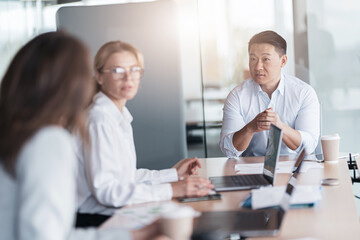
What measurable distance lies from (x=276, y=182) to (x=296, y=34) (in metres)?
2.69

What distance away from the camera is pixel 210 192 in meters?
2.60

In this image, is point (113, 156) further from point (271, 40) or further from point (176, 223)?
point (271, 40)

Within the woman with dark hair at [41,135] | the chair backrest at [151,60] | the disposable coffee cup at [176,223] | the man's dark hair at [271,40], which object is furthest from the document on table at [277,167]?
the chair backrest at [151,60]

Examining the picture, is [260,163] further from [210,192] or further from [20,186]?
[20,186]

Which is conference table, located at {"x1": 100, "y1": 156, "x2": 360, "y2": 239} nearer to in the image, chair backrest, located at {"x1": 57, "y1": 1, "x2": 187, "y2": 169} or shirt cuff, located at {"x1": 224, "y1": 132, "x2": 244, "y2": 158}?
shirt cuff, located at {"x1": 224, "y1": 132, "x2": 244, "y2": 158}

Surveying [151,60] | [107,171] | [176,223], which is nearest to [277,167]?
[107,171]

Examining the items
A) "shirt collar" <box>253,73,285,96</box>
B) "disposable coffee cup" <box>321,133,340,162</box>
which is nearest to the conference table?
"disposable coffee cup" <box>321,133,340,162</box>

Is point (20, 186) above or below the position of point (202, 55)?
below

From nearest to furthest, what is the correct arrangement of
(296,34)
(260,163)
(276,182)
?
(276,182) → (260,163) → (296,34)

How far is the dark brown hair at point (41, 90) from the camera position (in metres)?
1.47

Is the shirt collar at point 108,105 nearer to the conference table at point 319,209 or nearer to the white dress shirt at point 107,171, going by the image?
the white dress shirt at point 107,171

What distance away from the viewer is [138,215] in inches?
84.0

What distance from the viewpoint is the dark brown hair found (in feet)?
4.82

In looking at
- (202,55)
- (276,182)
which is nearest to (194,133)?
(202,55)
